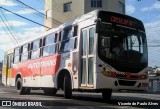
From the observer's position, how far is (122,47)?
14328 millimetres

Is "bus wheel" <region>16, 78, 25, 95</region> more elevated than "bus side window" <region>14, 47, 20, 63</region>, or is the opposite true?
"bus side window" <region>14, 47, 20, 63</region>

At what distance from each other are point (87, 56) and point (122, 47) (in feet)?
4.62

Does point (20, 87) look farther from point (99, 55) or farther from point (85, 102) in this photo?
point (99, 55)

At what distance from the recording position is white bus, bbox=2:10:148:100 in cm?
1386

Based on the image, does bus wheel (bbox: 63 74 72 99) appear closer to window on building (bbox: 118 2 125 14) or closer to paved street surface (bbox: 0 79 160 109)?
paved street surface (bbox: 0 79 160 109)

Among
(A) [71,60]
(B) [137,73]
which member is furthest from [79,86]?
(B) [137,73]

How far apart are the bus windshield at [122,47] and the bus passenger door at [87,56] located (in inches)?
20.5

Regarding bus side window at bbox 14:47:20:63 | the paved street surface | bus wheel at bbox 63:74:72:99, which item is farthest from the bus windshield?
bus side window at bbox 14:47:20:63

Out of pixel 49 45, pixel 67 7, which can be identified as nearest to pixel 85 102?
pixel 49 45

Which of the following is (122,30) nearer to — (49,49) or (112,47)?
(112,47)

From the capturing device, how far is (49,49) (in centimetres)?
1802

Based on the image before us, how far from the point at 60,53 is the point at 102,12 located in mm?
3328

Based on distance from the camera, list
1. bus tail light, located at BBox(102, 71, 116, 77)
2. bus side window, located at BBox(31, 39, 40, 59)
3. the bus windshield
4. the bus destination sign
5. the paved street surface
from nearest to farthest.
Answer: the paved street surface < bus tail light, located at BBox(102, 71, 116, 77) < the bus windshield < the bus destination sign < bus side window, located at BBox(31, 39, 40, 59)

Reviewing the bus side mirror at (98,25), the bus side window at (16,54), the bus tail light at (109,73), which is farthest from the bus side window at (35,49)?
the bus tail light at (109,73)
